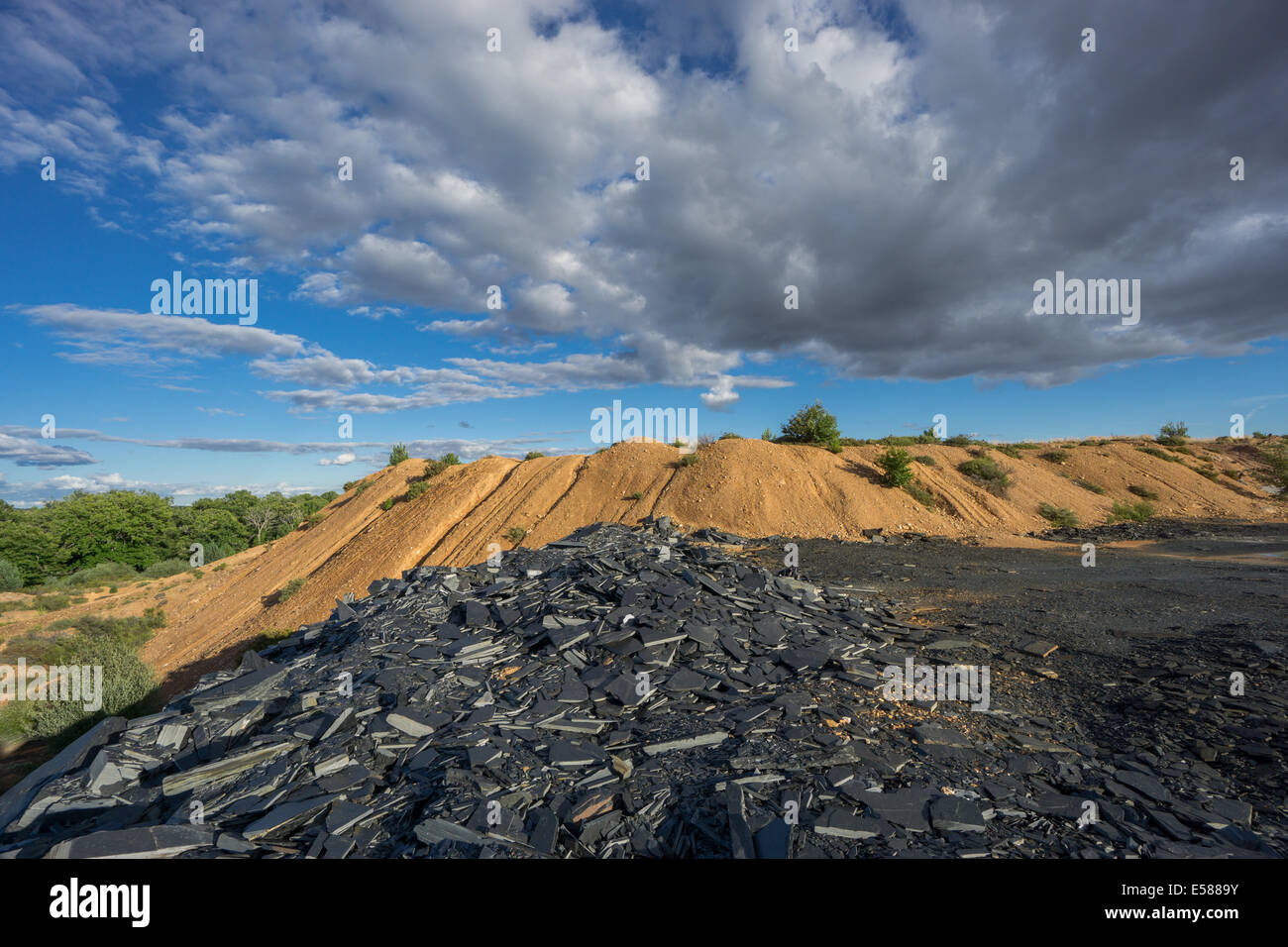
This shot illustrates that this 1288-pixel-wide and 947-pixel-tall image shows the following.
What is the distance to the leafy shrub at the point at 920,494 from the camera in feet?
85.6

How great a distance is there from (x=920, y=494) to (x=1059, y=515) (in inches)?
310

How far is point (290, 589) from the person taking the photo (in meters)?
24.2

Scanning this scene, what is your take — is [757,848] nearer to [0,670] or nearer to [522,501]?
[522,501]

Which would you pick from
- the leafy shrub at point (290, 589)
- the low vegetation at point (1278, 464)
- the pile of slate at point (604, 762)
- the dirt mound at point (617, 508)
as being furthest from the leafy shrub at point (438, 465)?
the low vegetation at point (1278, 464)

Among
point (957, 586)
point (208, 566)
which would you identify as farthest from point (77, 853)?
point (208, 566)

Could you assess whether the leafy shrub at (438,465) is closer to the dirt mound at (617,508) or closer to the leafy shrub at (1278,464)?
the dirt mound at (617,508)

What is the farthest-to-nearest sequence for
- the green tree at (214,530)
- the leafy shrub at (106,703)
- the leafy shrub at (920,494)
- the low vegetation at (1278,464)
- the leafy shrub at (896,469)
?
the green tree at (214,530) < the low vegetation at (1278,464) < the leafy shrub at (896,469) < the leafy shrub at (920,494) < the leafy shrub at (106,703)

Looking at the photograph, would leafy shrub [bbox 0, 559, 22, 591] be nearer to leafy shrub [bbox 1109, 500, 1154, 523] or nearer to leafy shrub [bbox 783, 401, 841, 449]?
leafy shrub [bbox 783, 401, 841, 449]

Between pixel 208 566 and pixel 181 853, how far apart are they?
132ft

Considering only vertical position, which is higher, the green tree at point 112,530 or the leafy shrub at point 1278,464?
the leafy shrub at point 1278,464

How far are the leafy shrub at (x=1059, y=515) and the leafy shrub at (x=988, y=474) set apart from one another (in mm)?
2139

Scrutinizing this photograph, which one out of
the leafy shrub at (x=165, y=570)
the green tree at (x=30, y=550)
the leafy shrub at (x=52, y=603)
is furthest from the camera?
the green tree at (x=30, y=550)

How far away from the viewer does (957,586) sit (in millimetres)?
14102

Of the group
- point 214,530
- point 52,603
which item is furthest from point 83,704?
point 214,530
